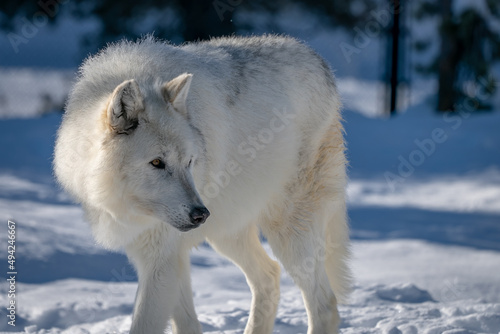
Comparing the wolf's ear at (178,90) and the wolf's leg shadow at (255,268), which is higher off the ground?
the wolf's ear at (178,90)

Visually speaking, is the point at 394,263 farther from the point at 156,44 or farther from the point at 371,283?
the point at 156,44

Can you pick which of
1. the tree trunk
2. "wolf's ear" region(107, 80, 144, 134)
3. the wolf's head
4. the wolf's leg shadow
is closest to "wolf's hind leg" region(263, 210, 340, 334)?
the wolf's leg shadow

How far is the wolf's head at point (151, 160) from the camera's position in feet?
9.27

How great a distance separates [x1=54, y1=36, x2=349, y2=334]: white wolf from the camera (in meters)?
2.86

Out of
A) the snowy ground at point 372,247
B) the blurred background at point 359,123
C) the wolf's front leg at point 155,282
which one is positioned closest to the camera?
the wolf's front leg at point 155,282

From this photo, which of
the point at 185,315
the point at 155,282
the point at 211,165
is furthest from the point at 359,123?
the point at 155,282

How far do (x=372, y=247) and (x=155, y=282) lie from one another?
3.58m

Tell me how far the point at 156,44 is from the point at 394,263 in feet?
11.1

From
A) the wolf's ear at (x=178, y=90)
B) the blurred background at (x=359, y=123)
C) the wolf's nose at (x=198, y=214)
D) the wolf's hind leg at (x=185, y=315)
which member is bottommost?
the wolf's hind leg at (x=185, y=315)

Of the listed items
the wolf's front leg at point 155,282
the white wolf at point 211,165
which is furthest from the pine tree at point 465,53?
the wolf's front leg at point 155,282

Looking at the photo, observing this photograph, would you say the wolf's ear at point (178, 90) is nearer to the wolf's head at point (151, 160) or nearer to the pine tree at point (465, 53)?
the wolf's head at point (151, 160)

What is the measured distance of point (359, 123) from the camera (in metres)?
10.4

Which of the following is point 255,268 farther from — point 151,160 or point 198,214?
point 151,160

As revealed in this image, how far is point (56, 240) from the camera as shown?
5957 mm
